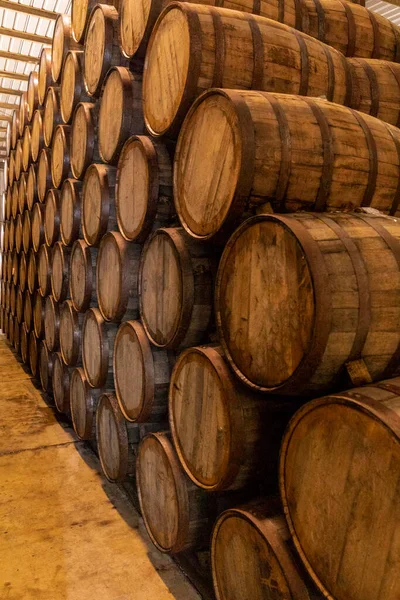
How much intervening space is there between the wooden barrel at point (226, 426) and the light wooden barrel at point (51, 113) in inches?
163

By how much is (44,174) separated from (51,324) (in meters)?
1.89

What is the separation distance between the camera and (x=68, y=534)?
3242 millimetres

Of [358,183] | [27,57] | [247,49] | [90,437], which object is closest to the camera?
[358,183]

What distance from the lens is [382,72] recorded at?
3266mm

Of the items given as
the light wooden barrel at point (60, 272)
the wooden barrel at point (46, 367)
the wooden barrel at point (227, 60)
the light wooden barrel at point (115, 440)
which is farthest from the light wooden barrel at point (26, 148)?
the wooden barrel at point (227, 60)

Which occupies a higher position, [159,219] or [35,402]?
[159,219]

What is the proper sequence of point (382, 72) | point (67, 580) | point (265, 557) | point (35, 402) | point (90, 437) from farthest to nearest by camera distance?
1. point (35, 402)
2. point (90, 437)
3. point (382, 72)
4. point (67, 580)
5. point (265, 557)

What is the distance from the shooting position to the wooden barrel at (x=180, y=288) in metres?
2.53

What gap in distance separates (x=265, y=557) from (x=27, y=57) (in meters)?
9.87

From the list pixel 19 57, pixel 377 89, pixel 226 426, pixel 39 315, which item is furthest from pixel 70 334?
pixel 19 57

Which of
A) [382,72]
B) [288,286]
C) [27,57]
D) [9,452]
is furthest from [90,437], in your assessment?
[27,57]

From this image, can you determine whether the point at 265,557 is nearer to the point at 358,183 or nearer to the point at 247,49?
the point at 358,183

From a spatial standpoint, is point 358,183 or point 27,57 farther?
point 27,57

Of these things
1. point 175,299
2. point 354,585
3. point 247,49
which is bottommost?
point 354,585
